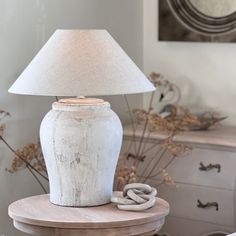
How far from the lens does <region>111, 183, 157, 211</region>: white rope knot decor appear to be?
237cm

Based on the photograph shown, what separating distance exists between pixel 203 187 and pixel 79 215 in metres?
0.94

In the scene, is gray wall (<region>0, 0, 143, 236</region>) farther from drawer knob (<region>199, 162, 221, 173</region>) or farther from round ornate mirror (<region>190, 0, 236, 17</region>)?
drawer knob (<region>199, 162, 221, 173</region>)

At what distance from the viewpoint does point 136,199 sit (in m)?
2.40

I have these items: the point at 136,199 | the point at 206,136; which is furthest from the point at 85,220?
the point at 206,136

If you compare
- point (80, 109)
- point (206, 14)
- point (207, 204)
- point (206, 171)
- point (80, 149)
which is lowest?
point (207, 204)

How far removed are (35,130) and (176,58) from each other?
959 millimetres

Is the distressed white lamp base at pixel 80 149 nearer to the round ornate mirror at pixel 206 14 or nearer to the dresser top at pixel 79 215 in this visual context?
the dresser top at pixel 79 215

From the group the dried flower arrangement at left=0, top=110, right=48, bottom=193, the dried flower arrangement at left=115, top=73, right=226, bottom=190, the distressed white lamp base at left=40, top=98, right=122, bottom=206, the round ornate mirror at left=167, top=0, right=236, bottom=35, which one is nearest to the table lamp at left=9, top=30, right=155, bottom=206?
the distressed white lamp base at left=40, top=98, right=122, bottom=206

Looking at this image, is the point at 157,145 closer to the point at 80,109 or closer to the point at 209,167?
the point at 209,167

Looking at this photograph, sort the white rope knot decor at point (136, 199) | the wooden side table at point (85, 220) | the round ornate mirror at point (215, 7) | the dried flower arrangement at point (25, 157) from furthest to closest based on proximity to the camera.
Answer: the round ornate mirror at point (215, 7) < the dried flower arrangement at point (25, 157) < the white rope knot decor at point (136, 199) < the wooden side table at point (85, 220)

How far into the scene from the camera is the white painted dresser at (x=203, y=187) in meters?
3.01

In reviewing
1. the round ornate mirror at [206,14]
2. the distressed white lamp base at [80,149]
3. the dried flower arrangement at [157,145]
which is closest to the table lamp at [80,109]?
the distressed white lamp base at [80,149]

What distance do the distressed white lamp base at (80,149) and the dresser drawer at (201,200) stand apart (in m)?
0.79

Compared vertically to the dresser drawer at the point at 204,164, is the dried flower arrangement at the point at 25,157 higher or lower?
higher
